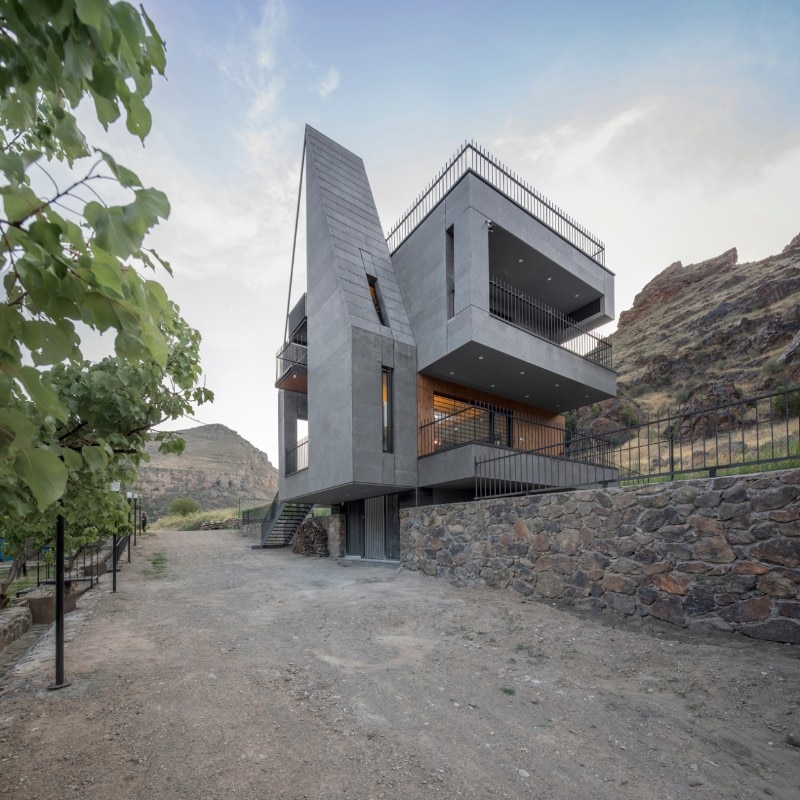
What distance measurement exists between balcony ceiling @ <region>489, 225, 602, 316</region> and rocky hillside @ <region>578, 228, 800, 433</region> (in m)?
13.2

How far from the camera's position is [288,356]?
698 inches

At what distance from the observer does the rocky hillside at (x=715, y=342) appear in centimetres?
2758

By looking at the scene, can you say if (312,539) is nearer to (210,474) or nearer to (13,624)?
(13,624)

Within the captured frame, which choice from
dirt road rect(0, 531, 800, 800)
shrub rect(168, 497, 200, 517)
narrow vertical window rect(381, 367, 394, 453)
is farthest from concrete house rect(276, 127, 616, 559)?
shrub rect(168, 497, 200, 517)

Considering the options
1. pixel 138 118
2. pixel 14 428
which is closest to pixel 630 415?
pixel 138 118

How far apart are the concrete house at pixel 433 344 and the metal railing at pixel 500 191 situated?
6 centimetres

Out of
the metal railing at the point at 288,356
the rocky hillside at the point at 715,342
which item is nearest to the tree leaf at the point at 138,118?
the metal railing at the point at 288,356

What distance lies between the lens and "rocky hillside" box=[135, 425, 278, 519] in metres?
54.5

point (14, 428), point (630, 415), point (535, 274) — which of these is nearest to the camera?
point (14, 428)

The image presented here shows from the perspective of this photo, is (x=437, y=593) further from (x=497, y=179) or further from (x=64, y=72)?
(x=497, y=179)

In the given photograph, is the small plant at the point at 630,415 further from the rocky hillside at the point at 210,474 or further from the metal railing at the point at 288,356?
the rocky hillside at the point at 210,474

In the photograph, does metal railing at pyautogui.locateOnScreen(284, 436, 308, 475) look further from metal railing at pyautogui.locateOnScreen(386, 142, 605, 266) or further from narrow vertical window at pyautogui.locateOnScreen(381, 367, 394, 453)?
metal railing at pyautogui.locateOnScreen(386, 142, 605, 266)

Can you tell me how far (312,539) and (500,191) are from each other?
568 inches

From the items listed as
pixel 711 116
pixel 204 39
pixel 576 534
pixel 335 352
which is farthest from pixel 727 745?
pixel 711 116
